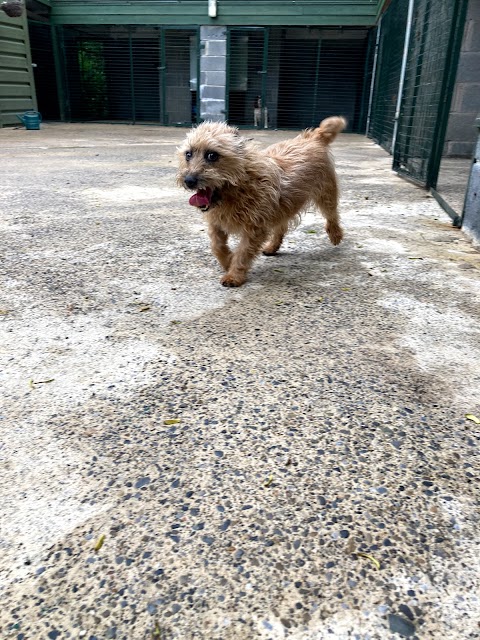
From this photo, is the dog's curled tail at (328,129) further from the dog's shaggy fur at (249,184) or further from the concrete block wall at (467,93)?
the concrete block wall at (467,93)

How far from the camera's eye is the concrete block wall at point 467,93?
28.4ft

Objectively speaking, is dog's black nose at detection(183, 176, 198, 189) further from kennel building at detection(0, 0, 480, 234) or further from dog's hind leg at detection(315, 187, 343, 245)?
kennel building at detection(0, 0, 480, 234)

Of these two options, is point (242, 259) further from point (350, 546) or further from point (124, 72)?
point (124, 72)

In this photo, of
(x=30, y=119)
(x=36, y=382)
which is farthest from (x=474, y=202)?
(x=30, y=119)

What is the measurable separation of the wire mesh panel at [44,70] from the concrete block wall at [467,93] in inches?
521

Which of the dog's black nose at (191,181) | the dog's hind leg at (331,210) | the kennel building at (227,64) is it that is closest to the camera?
→ the dog's black nose at (191,181)

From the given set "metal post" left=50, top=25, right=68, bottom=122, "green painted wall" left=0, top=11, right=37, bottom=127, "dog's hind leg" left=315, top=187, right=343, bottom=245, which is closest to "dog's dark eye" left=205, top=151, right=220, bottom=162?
"dog's hind leg" left=315, top=187, right=343, bottom=245

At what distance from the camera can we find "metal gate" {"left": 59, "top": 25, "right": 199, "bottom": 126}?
17.1 metres

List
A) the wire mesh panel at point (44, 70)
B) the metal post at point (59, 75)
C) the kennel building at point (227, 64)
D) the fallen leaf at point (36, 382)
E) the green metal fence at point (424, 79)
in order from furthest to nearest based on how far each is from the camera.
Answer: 1. the wire mesh panel at point (44, 70)
2. the metal post at point (59, 75)
3. the kennel building at point (227, 64)
4. the green metal fence at point (424, 79)
5. the fallen leaf at point (36, 382)

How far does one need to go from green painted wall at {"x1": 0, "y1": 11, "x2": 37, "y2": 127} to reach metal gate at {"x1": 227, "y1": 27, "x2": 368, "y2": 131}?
6115mm

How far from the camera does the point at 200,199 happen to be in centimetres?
279

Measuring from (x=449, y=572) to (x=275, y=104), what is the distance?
18548 millimetres

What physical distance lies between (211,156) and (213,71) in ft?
47.0

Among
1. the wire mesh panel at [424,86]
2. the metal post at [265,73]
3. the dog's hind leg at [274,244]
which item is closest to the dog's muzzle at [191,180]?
the dog's hind leg at [274,244]
